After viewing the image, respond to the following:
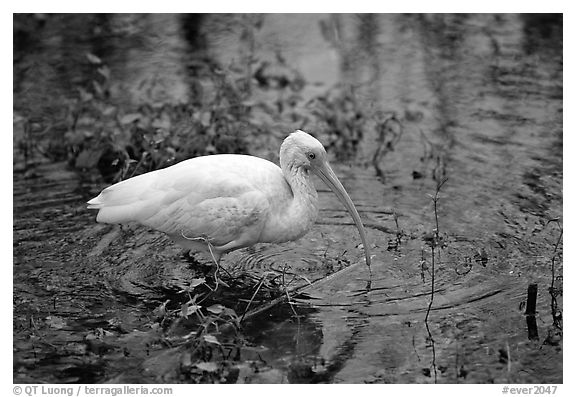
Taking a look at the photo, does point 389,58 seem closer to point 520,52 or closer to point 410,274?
point 520,52

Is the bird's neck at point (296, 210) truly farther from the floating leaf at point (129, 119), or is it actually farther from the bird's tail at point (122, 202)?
the floating leaf at point (129, 119)

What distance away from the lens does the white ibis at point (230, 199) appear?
7656mm

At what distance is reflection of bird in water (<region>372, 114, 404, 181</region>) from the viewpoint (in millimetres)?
10297

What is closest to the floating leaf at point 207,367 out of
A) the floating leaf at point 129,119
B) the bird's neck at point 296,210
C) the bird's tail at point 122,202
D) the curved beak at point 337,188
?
the bird's neck at point 296,210

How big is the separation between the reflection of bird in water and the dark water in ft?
0.17

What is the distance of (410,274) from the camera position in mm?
7949

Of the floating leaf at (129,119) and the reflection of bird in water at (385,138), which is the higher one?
the floating leaf at (129,119)

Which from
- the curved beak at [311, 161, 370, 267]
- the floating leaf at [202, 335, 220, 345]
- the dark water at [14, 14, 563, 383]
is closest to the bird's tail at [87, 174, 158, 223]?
the dark water at [14, 14, 563, 383]

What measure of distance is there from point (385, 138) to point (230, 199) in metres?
3.62

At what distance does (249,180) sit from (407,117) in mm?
3811

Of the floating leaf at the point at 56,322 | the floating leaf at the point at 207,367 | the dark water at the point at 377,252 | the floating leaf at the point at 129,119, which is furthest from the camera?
the floating leaf at the point at 129,119

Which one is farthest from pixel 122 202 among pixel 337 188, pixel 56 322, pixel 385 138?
pixel 385 138

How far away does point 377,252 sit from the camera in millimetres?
8328

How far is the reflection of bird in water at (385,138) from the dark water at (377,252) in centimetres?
5
